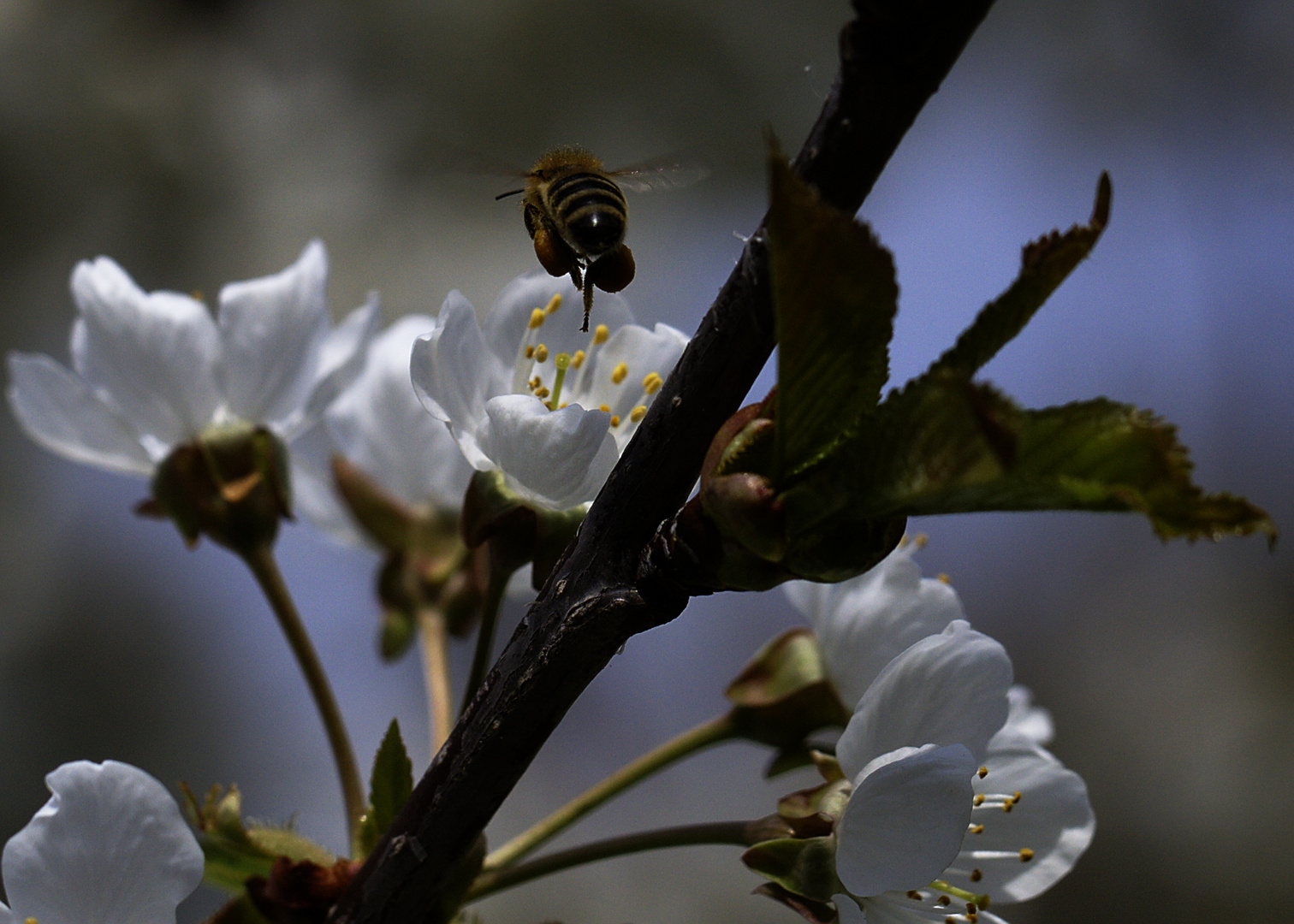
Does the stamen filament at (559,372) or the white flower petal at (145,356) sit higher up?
the stamen filament at (559,372)

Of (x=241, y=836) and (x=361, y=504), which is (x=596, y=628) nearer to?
(x=241, y=836)

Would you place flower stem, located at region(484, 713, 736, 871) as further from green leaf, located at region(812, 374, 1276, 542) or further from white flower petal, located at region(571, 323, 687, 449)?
green leaf, located at region(812, 374, 1276, 542)

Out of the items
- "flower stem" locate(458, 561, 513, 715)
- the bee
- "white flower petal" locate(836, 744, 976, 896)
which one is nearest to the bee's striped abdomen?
the bee

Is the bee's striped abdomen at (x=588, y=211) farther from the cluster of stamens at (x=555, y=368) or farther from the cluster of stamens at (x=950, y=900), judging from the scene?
the cluster of stamens at (x=950, y=900)

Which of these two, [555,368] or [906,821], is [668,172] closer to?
[555,368]

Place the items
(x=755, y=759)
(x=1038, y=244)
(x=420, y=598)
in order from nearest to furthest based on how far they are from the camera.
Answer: (x=1038, y=244) → (x=420, y=598) → (x=755, y=759)

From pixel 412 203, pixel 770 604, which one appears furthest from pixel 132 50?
pixel 770 604

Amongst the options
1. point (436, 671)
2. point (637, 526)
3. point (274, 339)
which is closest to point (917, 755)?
point (637, 526)

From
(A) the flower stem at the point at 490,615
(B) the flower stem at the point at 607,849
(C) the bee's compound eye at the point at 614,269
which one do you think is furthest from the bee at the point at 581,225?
(B) the flower stem at the point at 607,849
